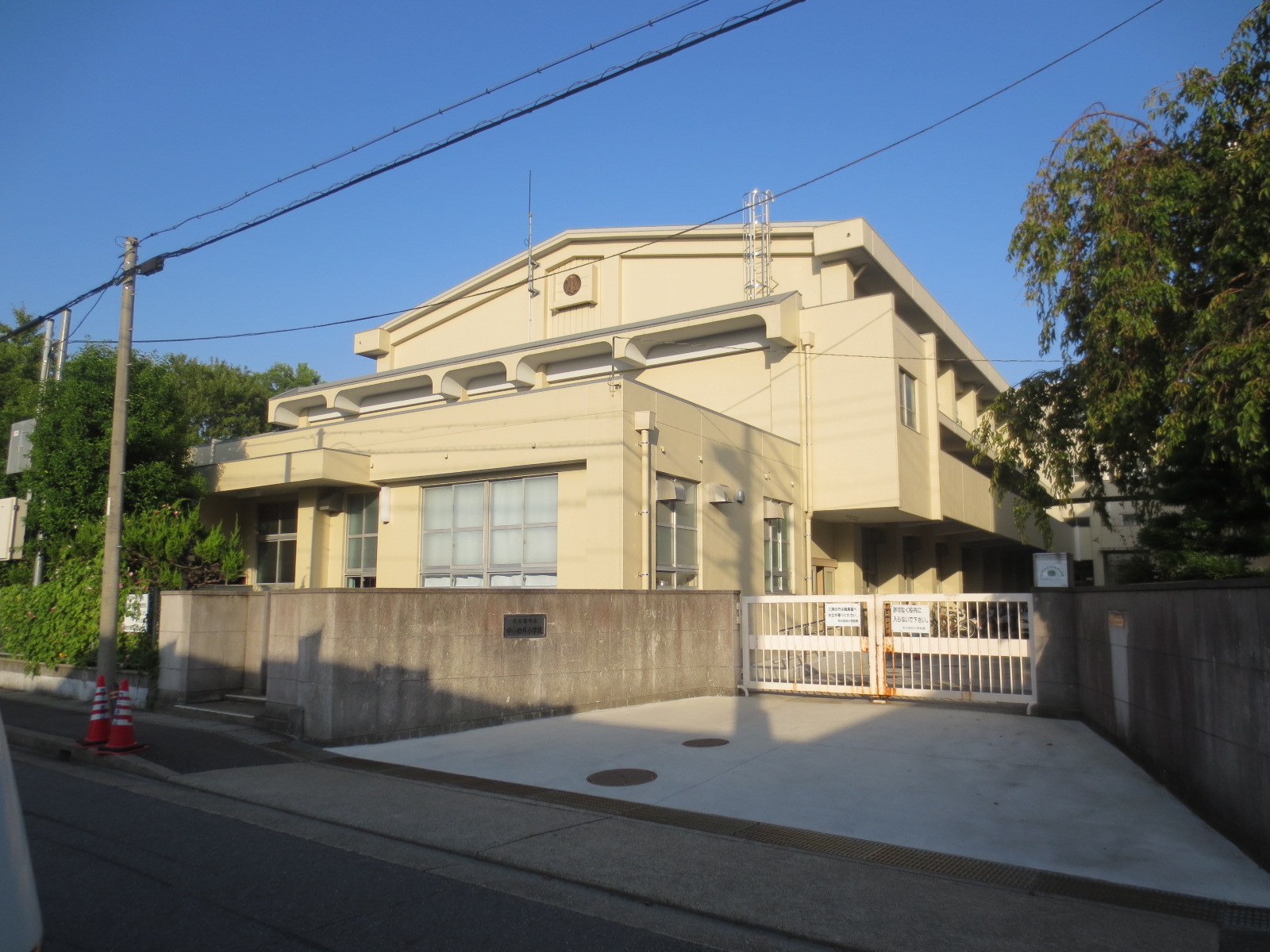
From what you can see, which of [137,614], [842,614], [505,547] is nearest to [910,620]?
[842,614]

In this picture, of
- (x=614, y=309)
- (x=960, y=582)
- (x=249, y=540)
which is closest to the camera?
(x=249, y=540)

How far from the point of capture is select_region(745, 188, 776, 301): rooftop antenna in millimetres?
24312

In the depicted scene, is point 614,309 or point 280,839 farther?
point 614,309

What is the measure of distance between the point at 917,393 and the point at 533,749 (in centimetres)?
1719

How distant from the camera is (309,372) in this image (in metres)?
51.9

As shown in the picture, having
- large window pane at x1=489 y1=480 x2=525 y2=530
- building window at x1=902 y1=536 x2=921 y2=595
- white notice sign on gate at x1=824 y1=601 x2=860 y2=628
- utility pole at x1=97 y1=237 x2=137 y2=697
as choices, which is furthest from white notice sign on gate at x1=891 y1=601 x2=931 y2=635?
building window at x1=902 y1=536 x2=921 y2=595

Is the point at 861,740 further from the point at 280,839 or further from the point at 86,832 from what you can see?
the point at 86,832

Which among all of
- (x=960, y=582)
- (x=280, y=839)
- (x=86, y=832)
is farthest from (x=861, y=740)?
(x=960, y=582)

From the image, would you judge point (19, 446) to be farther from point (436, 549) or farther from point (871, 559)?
point (871, 559)

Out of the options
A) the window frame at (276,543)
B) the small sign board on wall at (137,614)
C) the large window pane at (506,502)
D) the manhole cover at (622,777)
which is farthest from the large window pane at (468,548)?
the manhole cover at (622,777)

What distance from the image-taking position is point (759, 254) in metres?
24.6

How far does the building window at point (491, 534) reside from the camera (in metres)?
18.1

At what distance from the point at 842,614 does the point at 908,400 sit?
37.5 ft

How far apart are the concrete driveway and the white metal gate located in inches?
22.0
